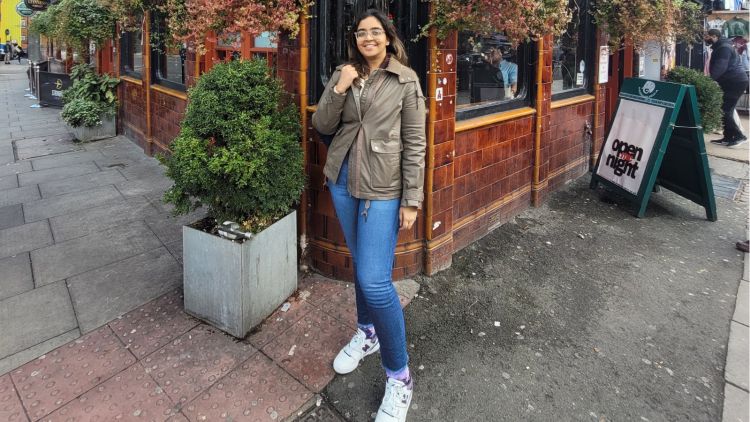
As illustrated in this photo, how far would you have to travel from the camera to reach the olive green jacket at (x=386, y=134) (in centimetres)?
233

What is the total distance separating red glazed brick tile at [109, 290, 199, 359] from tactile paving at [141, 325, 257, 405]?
0.07 meters

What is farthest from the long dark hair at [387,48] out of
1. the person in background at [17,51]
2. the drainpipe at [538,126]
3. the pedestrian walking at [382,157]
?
the person in background at [17,51]

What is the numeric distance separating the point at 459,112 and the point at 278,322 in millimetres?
2304

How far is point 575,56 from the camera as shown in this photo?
637cm

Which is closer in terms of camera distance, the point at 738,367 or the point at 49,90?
the point at 738,367

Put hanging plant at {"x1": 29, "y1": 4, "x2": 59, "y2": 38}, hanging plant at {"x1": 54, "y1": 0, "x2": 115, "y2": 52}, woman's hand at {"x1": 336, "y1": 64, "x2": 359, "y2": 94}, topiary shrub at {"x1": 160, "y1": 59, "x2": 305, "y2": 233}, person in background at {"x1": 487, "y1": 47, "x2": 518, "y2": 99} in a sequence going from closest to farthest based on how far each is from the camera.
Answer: woman's hand at {"x1": 336, "y1": 64, "x2": 359, "y2": 94} → topiary shrub at {"x1": 160, "y1": 59, "x2": 305, "y2": 233} → person in background at {"x1": 487, "y1": 47, "x2": 518, "y2": 99} → hanging plant at {"x1": 54, "y1": 0, "x2": 115, "y2": 52} → hanging plant at {"x1": 29, "y1": 4, "x2": 59, "y2": 38}

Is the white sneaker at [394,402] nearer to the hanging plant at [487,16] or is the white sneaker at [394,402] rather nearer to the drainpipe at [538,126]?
the hanging plant at [487,16]

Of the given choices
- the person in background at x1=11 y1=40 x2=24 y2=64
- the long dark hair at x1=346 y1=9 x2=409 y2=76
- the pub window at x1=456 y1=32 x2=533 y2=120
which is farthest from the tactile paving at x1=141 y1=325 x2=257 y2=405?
the person in background at x1=11 y1=40 x2=24 y2=64

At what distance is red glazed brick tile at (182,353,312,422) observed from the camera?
8.00ft

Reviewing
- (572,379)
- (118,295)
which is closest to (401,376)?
(572,379)

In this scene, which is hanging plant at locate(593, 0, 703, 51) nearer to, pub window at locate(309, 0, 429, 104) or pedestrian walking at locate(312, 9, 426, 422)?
pub window at locate(309, 0, 429, 104)

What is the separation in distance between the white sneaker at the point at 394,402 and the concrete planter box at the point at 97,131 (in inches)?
330

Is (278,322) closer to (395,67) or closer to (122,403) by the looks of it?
(122,403)

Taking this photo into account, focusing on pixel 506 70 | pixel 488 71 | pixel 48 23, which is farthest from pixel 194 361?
pixel 48 23
